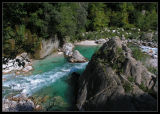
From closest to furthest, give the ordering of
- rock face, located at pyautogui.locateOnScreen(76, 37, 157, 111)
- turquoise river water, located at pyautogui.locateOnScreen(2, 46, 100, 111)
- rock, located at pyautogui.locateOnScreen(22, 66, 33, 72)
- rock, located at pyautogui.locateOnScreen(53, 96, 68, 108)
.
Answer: rock face, located at pyautogui.locateOnScreen(76, 37, 157, 111)
rock, located at pyautogui.locateOnScreen(53, 96, 68, 108)
turquoise river water, located at pyautogui.locateOnScreen(2, 46, 100, 111)
rock, located at pyautogui.locateOnScreen(22, 66, 33, 72)

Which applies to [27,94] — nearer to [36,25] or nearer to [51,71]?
[51,71]

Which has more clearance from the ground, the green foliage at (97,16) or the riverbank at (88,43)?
the green foliage at (97,16)

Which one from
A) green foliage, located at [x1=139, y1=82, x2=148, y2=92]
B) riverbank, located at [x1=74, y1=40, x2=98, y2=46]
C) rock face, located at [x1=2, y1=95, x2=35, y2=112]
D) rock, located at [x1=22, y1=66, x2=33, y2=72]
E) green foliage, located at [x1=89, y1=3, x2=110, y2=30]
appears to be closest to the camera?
green foliage, located at [x1=139, y1=82, x2=148, y2=92]

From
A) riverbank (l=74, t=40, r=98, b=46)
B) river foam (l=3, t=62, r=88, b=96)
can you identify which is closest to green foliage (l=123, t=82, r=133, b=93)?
river foam (l=3, t=62, r=88, b=96)

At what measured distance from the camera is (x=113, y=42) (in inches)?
229

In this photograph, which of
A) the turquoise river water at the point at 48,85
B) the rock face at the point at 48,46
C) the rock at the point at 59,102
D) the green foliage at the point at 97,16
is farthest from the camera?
the green foliage at the point at 97,16

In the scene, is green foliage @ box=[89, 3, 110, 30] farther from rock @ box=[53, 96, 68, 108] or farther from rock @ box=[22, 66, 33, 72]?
rock @ box=[53, 96, 68, 108]

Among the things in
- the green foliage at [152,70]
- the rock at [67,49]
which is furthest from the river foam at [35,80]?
the green foliage at [152,70]

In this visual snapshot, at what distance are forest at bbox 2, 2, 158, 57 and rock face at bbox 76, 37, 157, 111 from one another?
2.44m

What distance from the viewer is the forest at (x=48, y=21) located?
7.78ft

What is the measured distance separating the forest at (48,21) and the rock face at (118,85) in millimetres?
2437

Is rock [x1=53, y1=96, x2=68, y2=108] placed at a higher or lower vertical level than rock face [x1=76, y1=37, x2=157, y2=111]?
lower

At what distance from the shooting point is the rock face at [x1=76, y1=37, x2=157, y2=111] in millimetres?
3549

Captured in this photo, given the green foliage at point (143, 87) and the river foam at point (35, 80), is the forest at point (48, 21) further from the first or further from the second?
the green foliage at point (143, 87)
